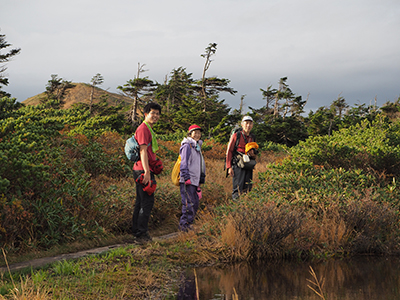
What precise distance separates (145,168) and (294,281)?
2601 millimetres

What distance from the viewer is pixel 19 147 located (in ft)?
18.2

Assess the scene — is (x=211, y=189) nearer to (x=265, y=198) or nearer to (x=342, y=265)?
(x=265, y=198)

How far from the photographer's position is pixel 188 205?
6.23 m

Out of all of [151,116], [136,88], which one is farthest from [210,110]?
[151,116]

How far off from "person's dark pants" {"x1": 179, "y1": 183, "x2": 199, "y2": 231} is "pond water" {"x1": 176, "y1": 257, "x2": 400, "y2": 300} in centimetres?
147

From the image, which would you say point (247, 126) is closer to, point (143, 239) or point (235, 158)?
point (235, 158)

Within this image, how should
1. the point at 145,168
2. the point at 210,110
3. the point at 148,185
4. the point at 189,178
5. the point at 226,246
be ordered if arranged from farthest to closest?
the point at 210,110
the point at 189,178
the point at 148,185
the point at 145,168
the point at 226,246

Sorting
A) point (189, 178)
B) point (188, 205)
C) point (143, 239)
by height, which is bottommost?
point (143, 239)

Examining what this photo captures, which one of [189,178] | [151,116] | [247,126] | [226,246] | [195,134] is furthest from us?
[247,126]

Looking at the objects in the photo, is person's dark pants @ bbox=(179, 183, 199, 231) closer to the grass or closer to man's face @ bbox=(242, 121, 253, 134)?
the grass

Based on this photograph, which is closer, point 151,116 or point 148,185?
point 148,185

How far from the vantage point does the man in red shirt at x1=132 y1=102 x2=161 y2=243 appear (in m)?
5.37

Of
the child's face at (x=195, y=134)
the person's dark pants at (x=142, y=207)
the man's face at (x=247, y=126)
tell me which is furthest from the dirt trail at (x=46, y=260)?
the man's face at (x=247, y=126)

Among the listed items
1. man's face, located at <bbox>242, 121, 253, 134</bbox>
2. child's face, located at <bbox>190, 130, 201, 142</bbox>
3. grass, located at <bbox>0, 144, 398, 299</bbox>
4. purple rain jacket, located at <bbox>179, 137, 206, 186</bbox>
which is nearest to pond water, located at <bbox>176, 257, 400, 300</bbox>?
grass, located at <bbox>0, 144, 398, 299</bbox>
